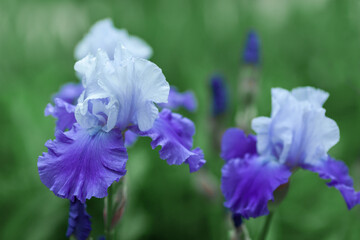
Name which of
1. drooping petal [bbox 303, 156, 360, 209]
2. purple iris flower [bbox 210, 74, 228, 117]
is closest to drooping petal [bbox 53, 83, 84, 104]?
purple iris flower [bbox 210, 74, 228, 117]

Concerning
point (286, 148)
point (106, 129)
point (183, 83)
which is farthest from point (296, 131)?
point (183, 83)

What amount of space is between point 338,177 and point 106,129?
18.1 inches

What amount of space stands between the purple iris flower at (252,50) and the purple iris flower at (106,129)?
0.74 metres

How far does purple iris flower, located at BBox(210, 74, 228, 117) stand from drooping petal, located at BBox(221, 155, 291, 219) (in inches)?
23.0

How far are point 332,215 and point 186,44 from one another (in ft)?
5.01

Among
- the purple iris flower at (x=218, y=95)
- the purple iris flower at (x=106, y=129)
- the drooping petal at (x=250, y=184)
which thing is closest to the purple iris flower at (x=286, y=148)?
the drooping petal at (x=250, y=184)

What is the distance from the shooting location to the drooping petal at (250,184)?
2.52 feet

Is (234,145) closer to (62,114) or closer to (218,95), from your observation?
(62,114)

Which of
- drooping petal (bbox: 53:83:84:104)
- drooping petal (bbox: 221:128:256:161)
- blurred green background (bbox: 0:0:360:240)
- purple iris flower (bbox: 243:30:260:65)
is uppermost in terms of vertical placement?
purple iris flower (bbox: 243:30:260:65)

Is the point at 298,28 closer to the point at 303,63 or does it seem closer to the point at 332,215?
the point at 303,63

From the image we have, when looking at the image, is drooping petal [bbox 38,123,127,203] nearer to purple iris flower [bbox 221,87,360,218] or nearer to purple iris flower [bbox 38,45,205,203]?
purple iris flower [bbox 38,45,205,203]

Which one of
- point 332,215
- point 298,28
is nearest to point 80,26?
point 298,28

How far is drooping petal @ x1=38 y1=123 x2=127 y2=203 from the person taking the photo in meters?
0.68

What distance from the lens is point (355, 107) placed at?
2061 millimetres
